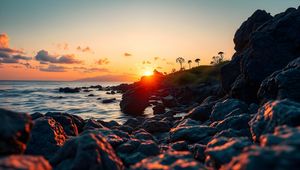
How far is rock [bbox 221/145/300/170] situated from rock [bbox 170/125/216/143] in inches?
284

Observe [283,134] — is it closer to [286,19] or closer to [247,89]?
[247,89]

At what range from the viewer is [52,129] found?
9.56 metres

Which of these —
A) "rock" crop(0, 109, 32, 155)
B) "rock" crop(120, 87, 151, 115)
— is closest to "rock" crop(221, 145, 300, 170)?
"rock" crop(0, 109, 32, 155)

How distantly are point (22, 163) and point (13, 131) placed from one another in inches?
32.7

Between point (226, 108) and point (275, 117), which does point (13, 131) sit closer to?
point (275, 117)

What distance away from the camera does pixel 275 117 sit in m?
6.47

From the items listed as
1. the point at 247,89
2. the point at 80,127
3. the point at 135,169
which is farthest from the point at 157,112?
the point at 135,169

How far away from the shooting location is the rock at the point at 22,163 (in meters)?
4.02

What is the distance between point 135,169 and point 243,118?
6879mm

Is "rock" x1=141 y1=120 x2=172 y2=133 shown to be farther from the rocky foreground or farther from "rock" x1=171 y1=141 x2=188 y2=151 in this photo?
"rock" x1=171 y1=141 x2=188 y2=151

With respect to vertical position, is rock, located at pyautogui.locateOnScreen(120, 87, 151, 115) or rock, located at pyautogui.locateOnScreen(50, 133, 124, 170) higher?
rock, located at pyautogui.locateOnScreen(50, 133, 124, 170)

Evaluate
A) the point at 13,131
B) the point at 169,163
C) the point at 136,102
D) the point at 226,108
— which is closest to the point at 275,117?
the point at 169,163

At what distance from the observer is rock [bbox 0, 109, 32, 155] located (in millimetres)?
4684

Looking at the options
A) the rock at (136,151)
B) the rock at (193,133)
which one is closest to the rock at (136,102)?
the rock at (193,133)
